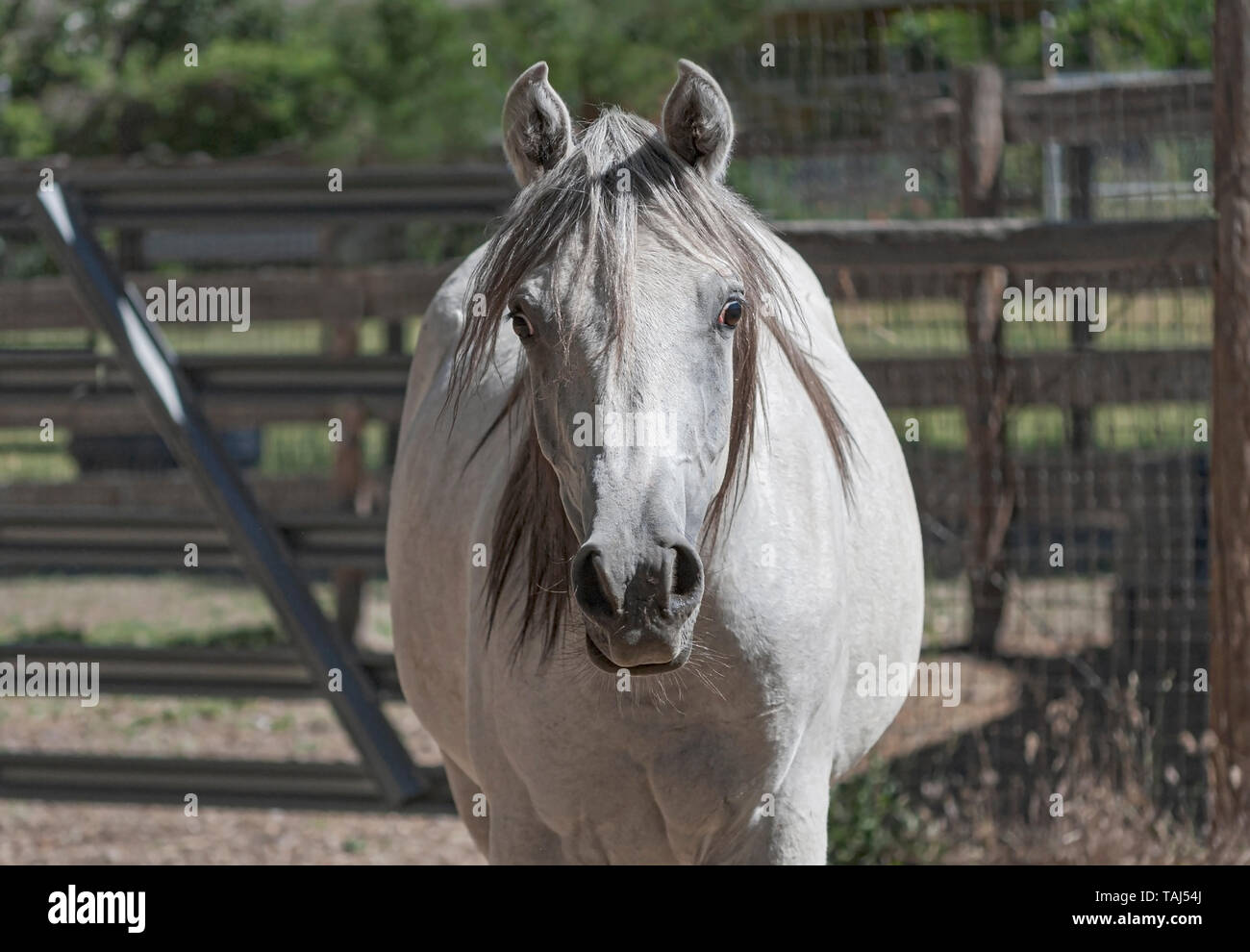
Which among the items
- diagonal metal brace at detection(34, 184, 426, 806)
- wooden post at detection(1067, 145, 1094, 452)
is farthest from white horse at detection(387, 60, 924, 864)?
wooden post at detection(1067, 145, 1094, 452)

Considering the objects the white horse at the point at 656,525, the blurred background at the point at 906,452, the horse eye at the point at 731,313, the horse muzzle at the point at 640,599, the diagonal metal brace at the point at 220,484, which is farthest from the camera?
the diagonal metal brace at the point at 220,484

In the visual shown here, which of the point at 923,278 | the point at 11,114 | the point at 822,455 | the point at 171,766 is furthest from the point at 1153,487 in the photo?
the point at 11,114

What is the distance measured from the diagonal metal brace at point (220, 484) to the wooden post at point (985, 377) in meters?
2.53

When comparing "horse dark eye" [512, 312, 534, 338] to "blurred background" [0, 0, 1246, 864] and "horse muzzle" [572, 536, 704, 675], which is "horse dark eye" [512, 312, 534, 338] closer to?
"horse muzzle" [572, 536, 704, 675]

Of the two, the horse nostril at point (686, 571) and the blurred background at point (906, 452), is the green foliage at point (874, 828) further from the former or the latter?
the horse nostril at point (686, 571)

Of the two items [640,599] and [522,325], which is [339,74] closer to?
[522,325]

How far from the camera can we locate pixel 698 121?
2209mm

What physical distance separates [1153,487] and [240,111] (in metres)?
11.0

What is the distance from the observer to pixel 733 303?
207cm

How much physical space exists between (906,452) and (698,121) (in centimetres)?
407

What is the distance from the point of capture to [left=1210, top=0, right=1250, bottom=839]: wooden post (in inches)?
153

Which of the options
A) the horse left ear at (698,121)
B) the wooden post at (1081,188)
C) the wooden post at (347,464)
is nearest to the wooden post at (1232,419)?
the wooden post at (1081,188)

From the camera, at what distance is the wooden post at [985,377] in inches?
221

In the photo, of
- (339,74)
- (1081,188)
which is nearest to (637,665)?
(1081,188)
